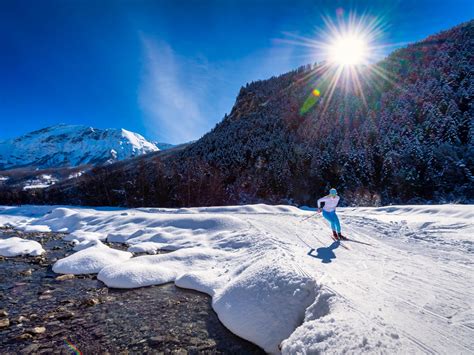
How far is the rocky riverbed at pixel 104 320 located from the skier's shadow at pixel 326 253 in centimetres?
349

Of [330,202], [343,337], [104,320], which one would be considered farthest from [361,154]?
[104,320]

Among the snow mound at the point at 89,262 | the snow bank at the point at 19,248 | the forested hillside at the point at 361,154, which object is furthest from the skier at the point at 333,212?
the forested hillside at the point at 361,154

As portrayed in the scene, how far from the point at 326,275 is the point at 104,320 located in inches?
202

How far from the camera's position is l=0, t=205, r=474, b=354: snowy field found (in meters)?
3.48

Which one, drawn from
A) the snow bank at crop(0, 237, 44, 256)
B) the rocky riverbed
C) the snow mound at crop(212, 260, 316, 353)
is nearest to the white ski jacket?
the snow mound at crop(212, 260, 316, 353)

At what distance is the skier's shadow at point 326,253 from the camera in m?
7.10

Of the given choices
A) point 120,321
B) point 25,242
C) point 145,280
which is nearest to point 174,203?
point 25,242

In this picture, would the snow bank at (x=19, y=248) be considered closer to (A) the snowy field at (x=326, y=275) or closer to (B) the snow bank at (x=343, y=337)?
(A) the snowy field at (x=326, y=275)

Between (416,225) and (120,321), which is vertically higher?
(416,225)

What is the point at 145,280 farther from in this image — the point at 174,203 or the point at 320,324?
the point at 174,203

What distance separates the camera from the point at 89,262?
28.8 feet

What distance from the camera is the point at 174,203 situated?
31750 mm

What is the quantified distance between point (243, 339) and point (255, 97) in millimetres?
84398

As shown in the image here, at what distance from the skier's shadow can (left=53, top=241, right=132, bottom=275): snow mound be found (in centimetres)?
711
